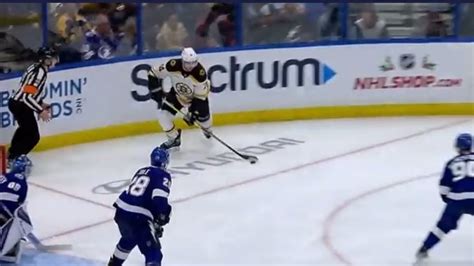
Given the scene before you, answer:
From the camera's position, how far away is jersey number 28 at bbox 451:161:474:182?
20.5 feet

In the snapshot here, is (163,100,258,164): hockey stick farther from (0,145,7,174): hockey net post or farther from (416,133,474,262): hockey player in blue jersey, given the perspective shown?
(416,133,474,262): hockey player in blue jersey

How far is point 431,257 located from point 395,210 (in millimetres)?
965

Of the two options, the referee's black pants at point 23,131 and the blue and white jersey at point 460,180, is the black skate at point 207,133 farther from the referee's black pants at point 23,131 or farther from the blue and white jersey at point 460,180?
the blue and white jersey at point 460,180

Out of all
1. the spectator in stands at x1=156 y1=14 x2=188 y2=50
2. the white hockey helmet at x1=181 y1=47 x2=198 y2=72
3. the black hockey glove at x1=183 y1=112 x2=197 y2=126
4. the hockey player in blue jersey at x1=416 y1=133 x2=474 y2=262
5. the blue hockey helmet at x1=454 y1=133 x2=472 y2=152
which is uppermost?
the blue hockey helmet at x1=454 y1=133 x2=472 y2=152

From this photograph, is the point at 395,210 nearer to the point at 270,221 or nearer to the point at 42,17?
the point at 270,221

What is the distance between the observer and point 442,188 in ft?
20.7

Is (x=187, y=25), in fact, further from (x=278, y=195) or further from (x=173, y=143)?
(x=278, y=195)

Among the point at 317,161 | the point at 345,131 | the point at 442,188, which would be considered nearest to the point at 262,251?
the point at 442,188

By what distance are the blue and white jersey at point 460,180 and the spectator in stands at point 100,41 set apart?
13.8 ft

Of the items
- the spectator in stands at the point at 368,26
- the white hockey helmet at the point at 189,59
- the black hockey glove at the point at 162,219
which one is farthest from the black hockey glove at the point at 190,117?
the black hockey glove at the point at 162,219

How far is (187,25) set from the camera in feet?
33.3

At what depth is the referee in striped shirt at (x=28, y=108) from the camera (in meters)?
8.29

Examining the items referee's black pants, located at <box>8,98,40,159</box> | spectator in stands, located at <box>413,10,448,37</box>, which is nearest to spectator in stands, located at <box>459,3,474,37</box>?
spectator in stands, located at <box>413,10,448,37</box>

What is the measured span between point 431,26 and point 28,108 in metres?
3.99
